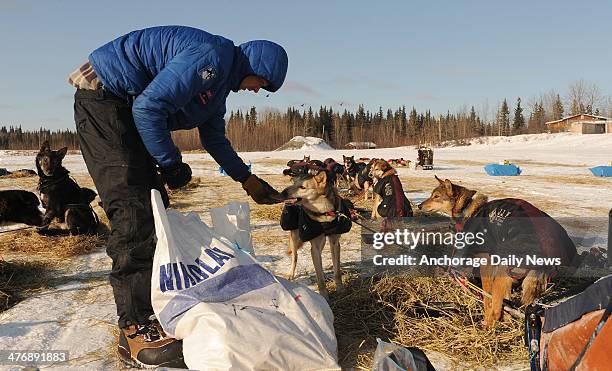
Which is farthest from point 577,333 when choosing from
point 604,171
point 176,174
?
point 604,171

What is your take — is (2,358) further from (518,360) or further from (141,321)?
(518,360)

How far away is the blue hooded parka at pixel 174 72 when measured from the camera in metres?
2.19

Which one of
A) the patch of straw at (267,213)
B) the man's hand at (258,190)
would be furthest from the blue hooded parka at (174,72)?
the patch of straw at (267,213)

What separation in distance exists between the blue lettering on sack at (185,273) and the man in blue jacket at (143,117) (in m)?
0.31

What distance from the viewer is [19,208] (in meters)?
5.00

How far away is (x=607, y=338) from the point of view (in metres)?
1.27

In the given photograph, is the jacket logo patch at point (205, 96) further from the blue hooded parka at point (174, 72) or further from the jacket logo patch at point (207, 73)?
the jacket logo patch at point (207, 73)

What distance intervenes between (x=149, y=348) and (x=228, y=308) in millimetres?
536

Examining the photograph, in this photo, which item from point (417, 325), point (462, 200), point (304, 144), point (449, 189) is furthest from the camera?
point (304, 144)

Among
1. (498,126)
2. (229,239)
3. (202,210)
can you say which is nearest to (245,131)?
(498,126)

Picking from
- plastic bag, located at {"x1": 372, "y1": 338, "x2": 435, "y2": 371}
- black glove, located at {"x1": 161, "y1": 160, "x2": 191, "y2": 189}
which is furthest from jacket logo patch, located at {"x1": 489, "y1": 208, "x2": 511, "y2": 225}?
black glove, located at {"x1": 161, "y1": 160, "x2": 191, "y2": 189}

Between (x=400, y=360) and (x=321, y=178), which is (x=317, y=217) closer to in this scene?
(x=321, y=178)

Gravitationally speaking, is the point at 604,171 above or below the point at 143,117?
below

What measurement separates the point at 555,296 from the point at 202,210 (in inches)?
266
